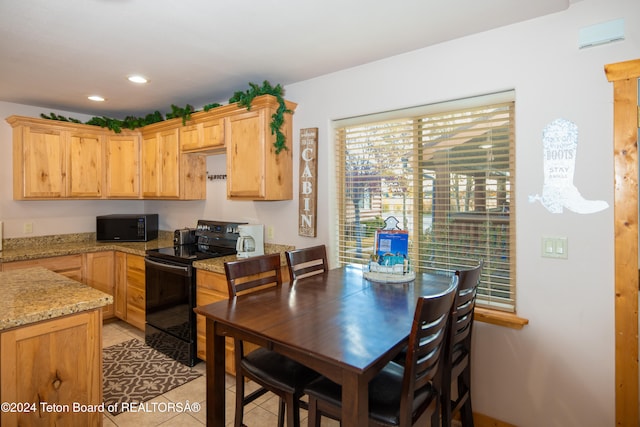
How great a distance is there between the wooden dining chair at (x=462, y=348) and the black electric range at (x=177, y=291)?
6.67ft

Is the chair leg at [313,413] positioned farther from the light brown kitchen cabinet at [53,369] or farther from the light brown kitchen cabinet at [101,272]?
the light brown kitchen cabinet at [101,272]

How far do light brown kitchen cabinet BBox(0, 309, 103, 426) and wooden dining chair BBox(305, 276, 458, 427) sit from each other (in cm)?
109

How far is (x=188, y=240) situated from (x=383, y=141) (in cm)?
221

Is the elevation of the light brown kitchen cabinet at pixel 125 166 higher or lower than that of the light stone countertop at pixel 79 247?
higher

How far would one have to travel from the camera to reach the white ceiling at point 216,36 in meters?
1.90

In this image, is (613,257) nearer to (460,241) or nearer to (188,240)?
(460,241)

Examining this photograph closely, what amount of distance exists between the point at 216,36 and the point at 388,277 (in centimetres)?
182

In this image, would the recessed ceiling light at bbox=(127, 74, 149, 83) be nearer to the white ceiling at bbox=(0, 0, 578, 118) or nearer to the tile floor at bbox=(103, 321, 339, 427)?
the white ceiling at bbox=(0, 0, 578, 118)

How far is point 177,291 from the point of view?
3.01m

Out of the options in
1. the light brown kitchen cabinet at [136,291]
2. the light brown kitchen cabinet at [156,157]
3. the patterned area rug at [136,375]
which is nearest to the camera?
the patterned area rug at [136,375]

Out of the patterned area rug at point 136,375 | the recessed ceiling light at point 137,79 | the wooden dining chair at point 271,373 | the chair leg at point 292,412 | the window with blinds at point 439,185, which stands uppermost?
the recessed ceiling light at point 137,79

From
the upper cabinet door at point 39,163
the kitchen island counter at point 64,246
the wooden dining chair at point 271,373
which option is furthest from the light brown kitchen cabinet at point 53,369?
the upper cabinet door at point 39,163

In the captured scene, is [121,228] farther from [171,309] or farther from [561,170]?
[561,170]

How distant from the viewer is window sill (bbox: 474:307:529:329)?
81.3 inches
